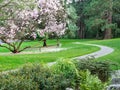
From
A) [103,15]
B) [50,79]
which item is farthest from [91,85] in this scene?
[103,15]

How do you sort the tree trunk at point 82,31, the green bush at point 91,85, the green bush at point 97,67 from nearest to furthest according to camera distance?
1. the green bush at point 91,85
2. the green bush at point 97,67
3. the tree trunk at point 82,31

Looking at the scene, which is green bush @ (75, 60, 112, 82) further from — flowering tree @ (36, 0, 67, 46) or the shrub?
flowering tree @ (36, 0, 67, 46)

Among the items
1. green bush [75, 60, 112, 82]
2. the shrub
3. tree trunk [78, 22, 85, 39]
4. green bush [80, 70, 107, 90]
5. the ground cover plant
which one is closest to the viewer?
the ground cover plant

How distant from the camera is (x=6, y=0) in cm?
1159

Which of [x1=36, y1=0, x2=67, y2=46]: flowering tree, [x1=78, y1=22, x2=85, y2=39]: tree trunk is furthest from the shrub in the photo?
[x1=78, y1=22, x2=85, y2=39]: tree trunk

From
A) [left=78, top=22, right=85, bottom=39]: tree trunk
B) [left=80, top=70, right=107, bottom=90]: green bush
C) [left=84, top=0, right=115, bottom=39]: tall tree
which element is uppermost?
[left=84, top=0, right=115, bottom=39]: tall tree

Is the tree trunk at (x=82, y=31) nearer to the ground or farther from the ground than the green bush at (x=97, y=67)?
nearer to the ground

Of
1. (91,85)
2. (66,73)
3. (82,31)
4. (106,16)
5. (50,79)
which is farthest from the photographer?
(82,31)

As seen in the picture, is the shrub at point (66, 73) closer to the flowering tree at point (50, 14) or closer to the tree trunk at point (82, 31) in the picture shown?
the flowering tree at point (50, 14)

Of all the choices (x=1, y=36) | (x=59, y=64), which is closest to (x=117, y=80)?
(x=59, y=64)

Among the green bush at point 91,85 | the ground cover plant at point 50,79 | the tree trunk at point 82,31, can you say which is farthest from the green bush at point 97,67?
the tree trunk at point 82,31

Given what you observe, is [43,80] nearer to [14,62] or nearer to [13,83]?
[13,83]

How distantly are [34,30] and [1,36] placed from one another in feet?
8.03

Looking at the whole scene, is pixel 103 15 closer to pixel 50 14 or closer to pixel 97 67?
pixel 50 14
